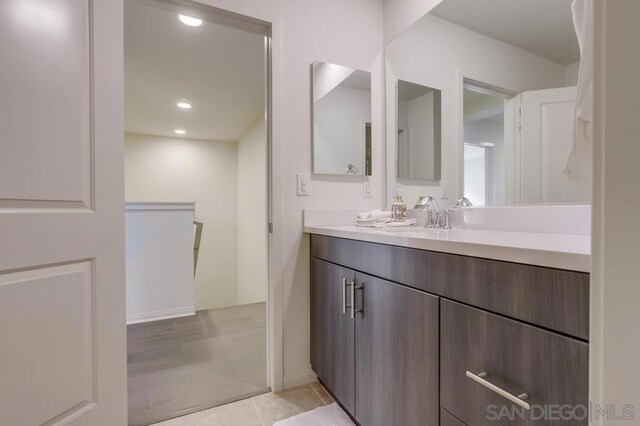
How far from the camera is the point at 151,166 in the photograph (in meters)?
5.00

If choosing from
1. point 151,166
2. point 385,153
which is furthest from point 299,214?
point 151,166

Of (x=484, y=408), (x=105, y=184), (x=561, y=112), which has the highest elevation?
(x=561, y=112)

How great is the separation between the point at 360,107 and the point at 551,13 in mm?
946

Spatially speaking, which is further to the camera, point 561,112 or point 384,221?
point 384,221

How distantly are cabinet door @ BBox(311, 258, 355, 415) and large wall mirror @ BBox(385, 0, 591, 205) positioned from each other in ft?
2.36

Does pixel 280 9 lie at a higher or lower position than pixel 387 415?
higher

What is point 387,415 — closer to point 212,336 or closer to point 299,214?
point 299,214

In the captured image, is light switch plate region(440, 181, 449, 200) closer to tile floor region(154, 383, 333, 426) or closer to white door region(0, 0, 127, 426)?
tile floor region(154, 383, 333, 426)

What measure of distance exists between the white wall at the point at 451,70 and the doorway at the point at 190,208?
82 centimetres

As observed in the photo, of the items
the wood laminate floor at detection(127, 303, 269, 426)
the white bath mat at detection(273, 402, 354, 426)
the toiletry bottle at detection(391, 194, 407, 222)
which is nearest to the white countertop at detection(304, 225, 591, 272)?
the toiletry bottle at detection(391, 194, 407, 222)

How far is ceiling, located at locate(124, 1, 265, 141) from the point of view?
200 cm

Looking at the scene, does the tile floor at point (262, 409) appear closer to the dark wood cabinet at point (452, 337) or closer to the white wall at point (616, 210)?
the dark wood cabinet at point (452, 337)

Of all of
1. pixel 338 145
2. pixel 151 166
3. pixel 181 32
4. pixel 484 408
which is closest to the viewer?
pixel 484 408

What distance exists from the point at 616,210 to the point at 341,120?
1.52 m
